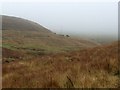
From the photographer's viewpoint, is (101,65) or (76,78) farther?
(101,65)

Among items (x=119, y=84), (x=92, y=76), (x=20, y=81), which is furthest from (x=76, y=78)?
(x=20, y=81)

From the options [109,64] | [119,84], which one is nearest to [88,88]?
[119,84]

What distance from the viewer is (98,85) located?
25.2 ft

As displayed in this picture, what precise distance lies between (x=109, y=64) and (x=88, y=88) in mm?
2561

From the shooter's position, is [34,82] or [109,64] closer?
[34,82]

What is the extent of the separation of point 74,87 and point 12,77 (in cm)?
322

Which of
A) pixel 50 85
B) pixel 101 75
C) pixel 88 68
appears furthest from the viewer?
pixel 88 68

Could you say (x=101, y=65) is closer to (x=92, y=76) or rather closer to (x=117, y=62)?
(x=117, y=62)

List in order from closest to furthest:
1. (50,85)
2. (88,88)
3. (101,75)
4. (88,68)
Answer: (88,88), (50,85), (101,75), (88,68)

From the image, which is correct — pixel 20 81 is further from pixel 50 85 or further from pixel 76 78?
pixel 76 78

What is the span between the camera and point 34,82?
338 inches

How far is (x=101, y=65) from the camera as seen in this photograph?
9.77 m

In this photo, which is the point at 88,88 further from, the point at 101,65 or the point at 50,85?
the point at 101,65

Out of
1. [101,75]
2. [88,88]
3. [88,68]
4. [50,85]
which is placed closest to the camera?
[88,88]
